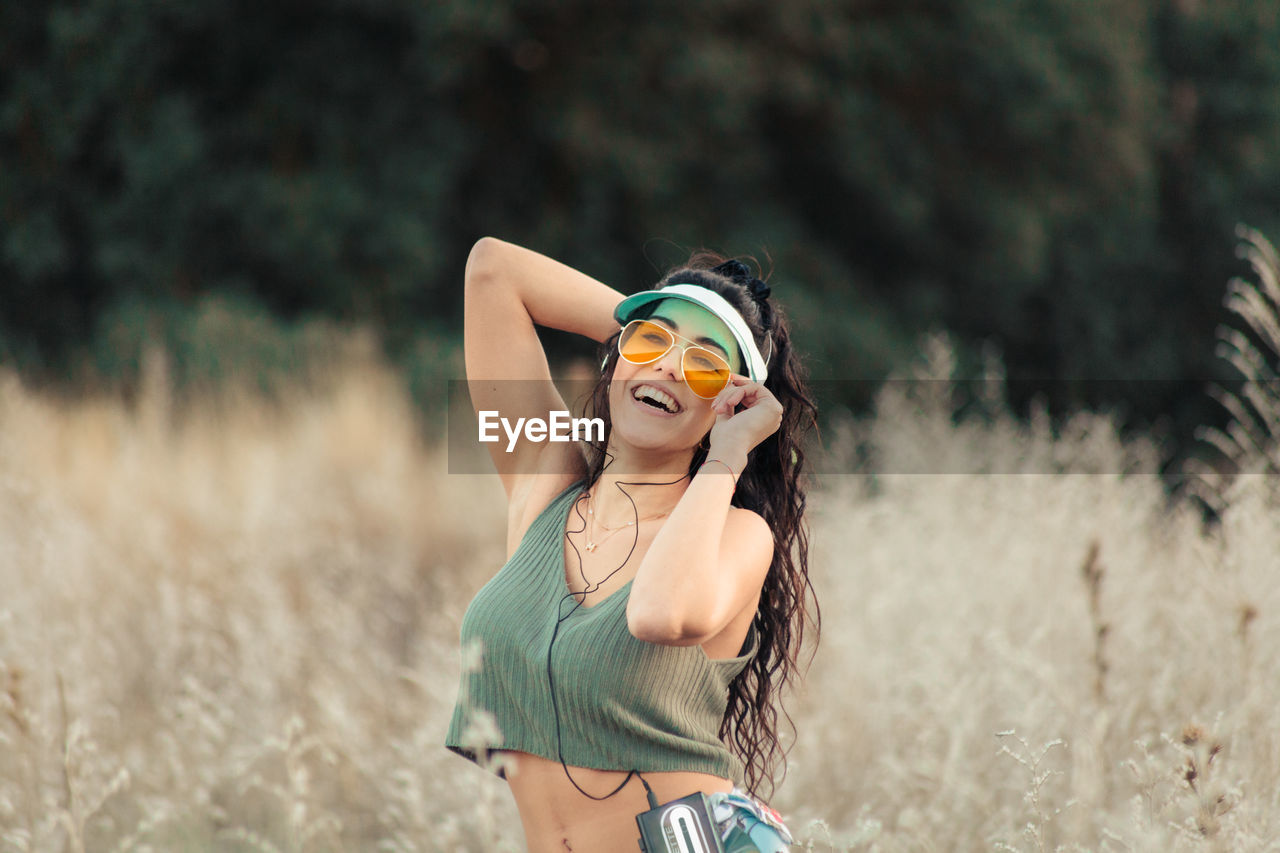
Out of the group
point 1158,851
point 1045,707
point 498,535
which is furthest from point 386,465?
point 1158,851

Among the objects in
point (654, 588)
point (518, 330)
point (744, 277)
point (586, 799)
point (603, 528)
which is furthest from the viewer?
point (518, 330)

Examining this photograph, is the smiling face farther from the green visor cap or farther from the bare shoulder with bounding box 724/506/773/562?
the bare shoulder with bounding box 724/506/773/562

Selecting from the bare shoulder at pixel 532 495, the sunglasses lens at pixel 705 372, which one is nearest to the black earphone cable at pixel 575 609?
the bare shoulder at pixel 532 495

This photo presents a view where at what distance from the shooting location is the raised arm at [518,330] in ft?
6.81

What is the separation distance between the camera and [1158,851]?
1805mm

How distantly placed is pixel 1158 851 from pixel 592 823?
0.97 metres

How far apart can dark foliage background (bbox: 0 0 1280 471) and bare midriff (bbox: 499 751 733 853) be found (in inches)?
306

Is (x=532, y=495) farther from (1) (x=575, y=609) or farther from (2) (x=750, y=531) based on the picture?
(2) (x=750, y=531)

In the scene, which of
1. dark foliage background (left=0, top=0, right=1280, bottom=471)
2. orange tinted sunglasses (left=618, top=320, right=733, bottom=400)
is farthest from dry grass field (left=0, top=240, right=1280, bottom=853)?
dark foliage background (left=0, top=0, right=1280, bottom=471)

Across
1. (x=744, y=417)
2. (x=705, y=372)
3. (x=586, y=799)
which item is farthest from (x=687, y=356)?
(x=586, y=799)

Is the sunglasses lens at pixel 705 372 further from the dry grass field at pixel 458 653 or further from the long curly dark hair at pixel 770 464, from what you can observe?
the dry grass field at pixel 458 653

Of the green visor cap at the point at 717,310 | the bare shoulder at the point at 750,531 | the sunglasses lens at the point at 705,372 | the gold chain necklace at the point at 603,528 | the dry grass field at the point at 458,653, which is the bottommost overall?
the dry grass field at the point at 458,653

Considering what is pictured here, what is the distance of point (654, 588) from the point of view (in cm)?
156

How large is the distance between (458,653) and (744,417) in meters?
2.13
